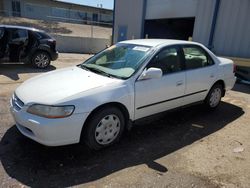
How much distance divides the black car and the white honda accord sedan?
5.50 m

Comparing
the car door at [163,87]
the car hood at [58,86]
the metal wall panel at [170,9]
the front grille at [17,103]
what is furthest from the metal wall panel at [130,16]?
the front grille at [17,103]

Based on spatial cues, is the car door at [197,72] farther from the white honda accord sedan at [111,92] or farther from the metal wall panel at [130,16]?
the metal wall panel at [130,16]

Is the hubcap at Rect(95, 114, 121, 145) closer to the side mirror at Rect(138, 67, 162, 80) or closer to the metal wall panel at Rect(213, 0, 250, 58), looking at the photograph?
the side mirror at Rect(138, 67, 162, 80)

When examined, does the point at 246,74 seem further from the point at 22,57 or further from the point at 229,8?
the point at 22,57

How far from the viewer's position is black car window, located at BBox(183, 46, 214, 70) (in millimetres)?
4461

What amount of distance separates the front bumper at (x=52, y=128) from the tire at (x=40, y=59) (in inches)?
262

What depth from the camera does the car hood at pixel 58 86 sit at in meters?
3.03

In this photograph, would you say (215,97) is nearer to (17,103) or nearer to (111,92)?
(111,92)

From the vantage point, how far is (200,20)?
11281 millimetres

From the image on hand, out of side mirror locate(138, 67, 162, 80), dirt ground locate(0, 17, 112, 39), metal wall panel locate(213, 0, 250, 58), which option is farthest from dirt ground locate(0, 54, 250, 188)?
dirt ground locate(0, 17, 112, 39)

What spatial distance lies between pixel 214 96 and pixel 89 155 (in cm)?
326

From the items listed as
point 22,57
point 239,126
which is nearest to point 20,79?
point 22,57

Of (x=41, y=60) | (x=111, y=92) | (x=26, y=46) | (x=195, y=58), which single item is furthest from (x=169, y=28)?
(x=111, y=92)

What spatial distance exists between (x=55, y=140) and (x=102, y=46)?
59.9ft
